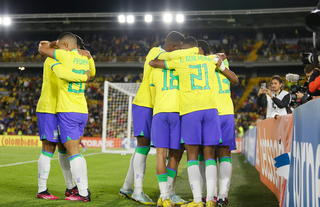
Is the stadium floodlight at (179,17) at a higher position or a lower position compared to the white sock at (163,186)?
higher

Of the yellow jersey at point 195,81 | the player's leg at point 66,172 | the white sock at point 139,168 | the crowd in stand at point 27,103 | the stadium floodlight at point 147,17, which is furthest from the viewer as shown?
the stadium floodlight at point 147,17

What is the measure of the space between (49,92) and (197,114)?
75.9 inches

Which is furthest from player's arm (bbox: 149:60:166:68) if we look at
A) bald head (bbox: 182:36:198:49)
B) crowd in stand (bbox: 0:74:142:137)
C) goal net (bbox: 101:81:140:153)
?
crowd in stand (bbox: 0:74:142:137)

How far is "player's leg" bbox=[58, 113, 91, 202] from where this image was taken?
147 inches

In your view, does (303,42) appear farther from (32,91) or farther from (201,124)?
(201,124)

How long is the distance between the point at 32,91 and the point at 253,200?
2775 cm

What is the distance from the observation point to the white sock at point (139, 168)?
12.9 feet

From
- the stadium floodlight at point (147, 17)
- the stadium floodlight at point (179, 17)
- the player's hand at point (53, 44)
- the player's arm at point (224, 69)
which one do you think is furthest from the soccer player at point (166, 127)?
the stadium floodlight at point (147, 17)

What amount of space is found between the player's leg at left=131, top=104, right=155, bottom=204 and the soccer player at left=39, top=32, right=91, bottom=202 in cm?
61

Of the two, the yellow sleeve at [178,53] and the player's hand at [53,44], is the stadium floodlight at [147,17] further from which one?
the yellow sleeve at [178,53]

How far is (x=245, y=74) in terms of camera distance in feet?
97.2

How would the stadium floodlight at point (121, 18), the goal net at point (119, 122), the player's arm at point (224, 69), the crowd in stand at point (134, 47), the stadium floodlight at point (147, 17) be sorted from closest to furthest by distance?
the player's arm at point (224, 69) < the goal net at point (119, 122) < the stadium floodlight at point (147, 17) < the stadium floodlight at point (121, 18) < the crowd in stand at point (134, 47)

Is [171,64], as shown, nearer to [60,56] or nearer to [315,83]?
[60,56]

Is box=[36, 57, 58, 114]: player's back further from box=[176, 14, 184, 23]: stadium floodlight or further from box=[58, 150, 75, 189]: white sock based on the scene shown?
box=[176, 14, 184, 23]: stadium floodlight
